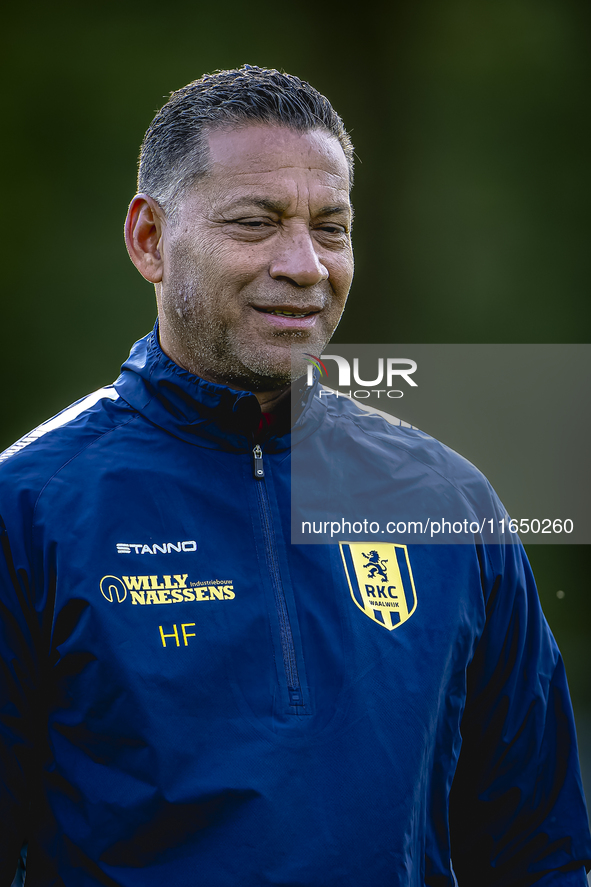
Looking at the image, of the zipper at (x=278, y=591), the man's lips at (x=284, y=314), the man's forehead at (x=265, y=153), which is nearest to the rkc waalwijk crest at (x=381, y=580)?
the zipper at (x=278, y=591)

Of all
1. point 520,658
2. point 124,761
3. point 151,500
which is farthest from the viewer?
point 520,658

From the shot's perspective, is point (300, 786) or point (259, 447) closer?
point (300, 786)

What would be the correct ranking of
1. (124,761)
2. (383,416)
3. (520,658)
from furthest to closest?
(383,416)
(520,658)
(124,761)

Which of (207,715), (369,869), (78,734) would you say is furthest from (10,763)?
(369,869)

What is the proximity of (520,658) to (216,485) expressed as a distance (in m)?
0.55

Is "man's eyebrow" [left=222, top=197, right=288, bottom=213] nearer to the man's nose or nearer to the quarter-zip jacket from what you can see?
the man's nose

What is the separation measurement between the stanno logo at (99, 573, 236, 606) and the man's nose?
0.44 m

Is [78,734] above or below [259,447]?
below

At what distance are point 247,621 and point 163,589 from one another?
12cm

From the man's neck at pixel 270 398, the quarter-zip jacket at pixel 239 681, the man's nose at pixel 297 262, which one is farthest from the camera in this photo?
the man's neck at pixel 270 398

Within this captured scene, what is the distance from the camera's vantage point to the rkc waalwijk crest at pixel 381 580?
125cm

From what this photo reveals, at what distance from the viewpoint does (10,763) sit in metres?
1.09

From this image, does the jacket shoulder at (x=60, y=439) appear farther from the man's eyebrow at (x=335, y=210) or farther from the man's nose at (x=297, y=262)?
the man's eyebrow at (x=335, y=210)

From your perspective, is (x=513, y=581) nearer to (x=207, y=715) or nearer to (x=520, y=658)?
(x=520, y=658)
